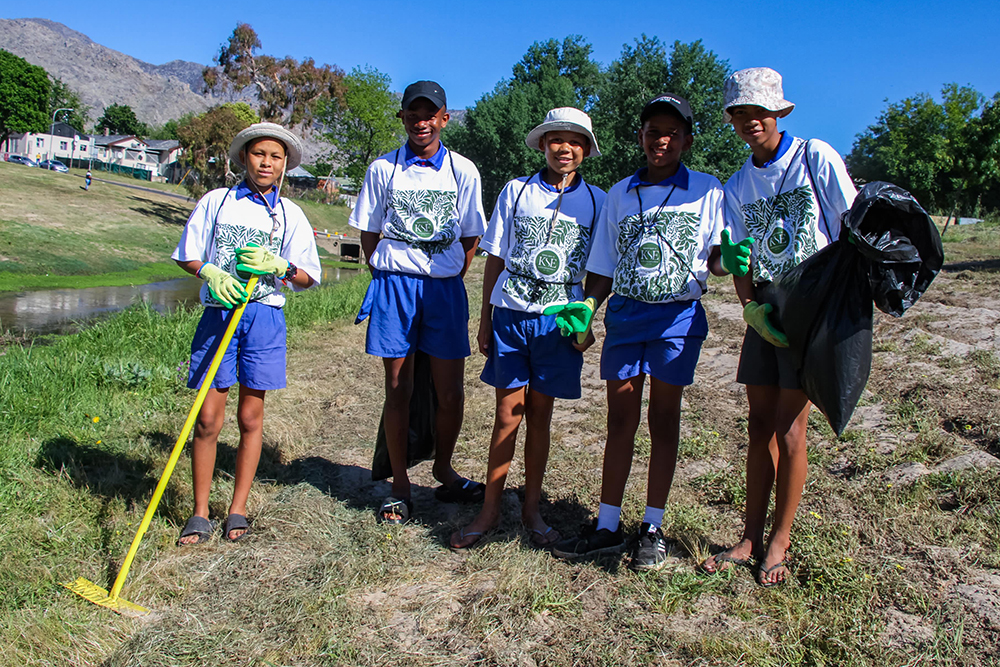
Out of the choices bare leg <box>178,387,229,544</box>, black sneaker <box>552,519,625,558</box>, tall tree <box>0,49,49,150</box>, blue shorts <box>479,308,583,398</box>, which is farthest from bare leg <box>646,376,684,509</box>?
tall tree <box>0,49,49,150</box>

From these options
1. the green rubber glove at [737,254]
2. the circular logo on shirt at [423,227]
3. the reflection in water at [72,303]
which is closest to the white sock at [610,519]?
the green rubber glove at [737,254]

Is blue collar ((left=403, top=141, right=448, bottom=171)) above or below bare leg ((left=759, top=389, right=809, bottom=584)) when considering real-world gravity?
above

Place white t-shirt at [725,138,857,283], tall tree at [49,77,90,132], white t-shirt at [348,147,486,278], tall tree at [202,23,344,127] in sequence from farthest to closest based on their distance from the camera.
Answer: tall tree at [49,77,90,132] → tall tree at [202,23,344,127] → white t-shirt at [348,147,486,278] → white t-shirt at [725,138,857,283]

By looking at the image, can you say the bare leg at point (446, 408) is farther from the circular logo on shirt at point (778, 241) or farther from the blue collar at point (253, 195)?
the circular logo on shirt at point (778, 241)

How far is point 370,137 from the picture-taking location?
48.7m

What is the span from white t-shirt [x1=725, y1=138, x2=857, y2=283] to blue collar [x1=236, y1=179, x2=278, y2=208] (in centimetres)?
211

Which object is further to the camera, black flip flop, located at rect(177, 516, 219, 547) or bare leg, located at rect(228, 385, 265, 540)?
bare leg, located at rect(228, 385, 265, 540)

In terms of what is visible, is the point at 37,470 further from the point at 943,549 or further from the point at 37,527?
the point at 943,549

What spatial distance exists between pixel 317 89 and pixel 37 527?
47505 millimetres

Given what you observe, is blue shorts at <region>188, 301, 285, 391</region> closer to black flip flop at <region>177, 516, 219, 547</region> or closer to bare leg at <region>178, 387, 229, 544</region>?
bare leg at <region>178, 387, 229, 544</region>

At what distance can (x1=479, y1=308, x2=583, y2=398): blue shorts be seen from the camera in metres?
3.04

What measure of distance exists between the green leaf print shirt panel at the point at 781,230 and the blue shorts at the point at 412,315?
136 centimetres

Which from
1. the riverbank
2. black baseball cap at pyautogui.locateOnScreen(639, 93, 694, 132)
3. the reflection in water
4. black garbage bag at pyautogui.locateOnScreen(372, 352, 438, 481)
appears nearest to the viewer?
the riverbank

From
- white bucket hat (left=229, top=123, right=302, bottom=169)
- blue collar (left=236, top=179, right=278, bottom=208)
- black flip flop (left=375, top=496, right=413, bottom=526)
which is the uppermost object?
white bucket hat (left=229, top=123, right=302, bottom=169)
